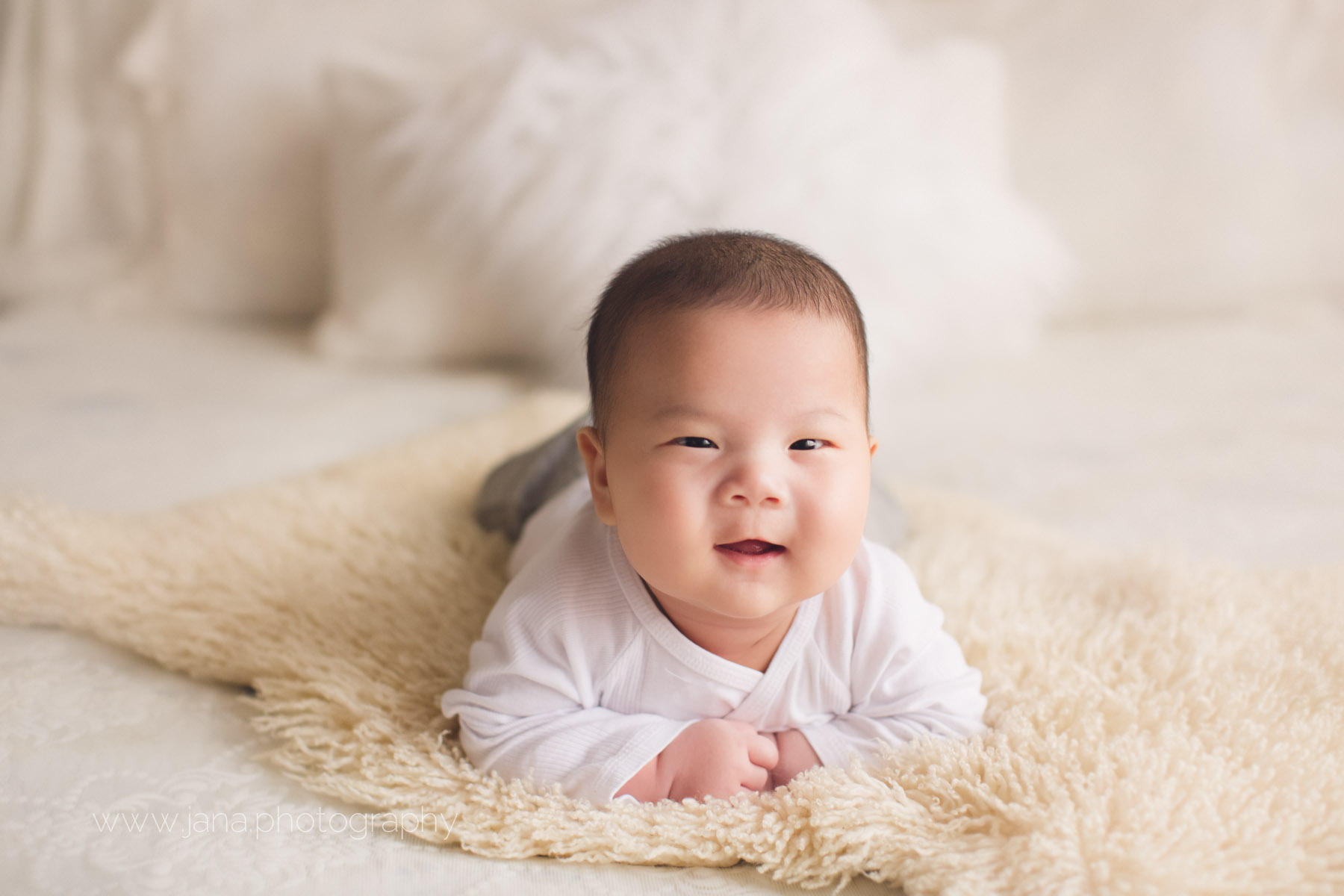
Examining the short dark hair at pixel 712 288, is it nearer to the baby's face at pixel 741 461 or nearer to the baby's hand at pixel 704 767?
the baby's face at pixel 741 461

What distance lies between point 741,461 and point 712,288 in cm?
13

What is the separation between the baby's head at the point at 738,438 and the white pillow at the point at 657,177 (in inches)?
30.3

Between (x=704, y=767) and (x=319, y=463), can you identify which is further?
(x=319, y=463)

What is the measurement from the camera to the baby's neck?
0.80 metres

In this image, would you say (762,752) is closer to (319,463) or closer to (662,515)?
(662,515)

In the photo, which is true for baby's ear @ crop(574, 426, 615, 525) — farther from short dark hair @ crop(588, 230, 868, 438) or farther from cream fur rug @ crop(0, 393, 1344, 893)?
cream fur rug @ crop(0, 393, 1344, 893)

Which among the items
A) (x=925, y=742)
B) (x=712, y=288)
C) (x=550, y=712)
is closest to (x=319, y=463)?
(x=550, y=712)

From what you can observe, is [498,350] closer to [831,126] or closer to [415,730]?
[831,126]

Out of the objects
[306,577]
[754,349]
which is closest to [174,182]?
[306,577]

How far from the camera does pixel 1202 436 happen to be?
1444 millimetres

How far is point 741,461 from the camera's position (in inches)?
28.2

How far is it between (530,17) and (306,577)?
121 cm

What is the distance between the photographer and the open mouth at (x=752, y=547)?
28.7 inches

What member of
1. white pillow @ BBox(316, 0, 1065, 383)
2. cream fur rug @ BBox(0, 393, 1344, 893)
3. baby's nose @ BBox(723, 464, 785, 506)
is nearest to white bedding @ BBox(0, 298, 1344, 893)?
cream fur rug @ BBox(0, 393, 1344, 893)
